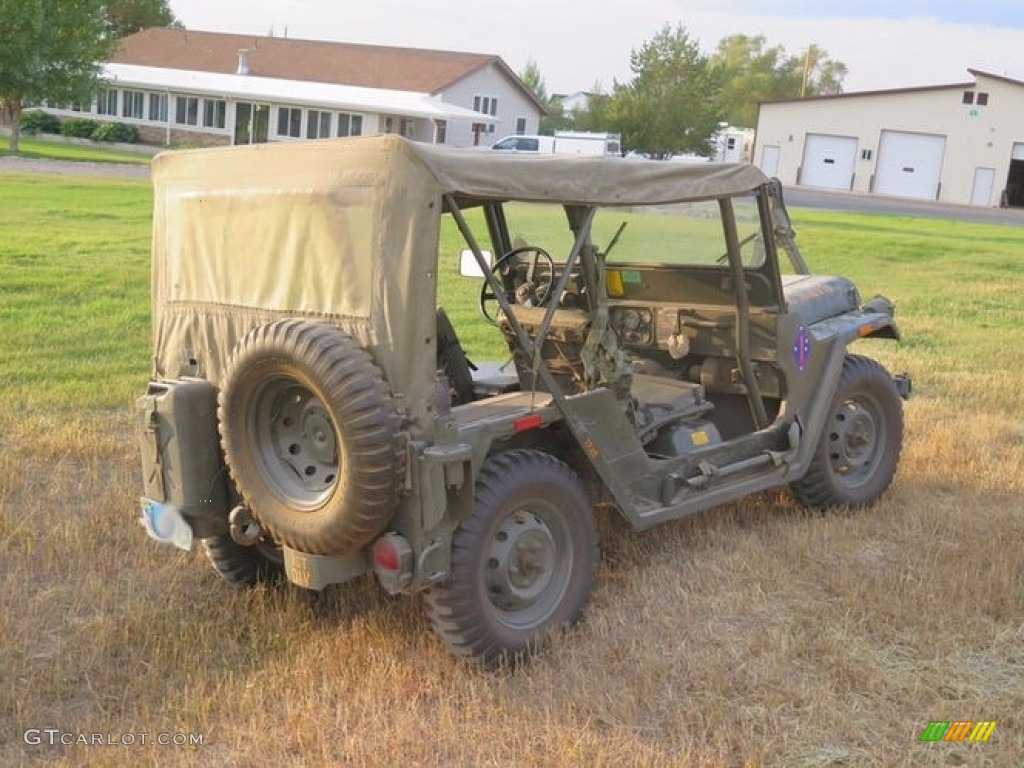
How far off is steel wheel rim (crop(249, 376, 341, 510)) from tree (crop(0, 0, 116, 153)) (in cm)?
3190

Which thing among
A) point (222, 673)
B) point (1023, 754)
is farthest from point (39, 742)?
point (1023, 754)

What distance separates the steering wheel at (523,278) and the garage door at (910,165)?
47.8m

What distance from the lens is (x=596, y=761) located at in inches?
139

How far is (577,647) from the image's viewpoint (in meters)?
4.32

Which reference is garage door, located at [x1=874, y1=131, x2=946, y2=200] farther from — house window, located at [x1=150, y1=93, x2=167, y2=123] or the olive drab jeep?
the olive drab jeep

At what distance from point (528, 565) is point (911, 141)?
49.8 metres

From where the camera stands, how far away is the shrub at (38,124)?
4250 cm

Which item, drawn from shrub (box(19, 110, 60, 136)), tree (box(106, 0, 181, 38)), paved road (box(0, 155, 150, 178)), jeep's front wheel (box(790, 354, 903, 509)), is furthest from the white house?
jeep's front wheel (box(790, 354, 903, 509))

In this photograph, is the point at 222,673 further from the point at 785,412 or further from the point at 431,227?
the point at 785,412

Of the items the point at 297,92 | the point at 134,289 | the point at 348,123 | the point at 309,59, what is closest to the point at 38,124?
the point at 297,92

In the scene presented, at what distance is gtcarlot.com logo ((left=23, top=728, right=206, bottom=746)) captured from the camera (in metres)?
3.60

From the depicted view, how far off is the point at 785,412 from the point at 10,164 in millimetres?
25923

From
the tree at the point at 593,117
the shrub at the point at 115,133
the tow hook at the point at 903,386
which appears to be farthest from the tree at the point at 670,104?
the tow hook at the point at 903,386

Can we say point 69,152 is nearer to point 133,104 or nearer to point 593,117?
point 133,104
